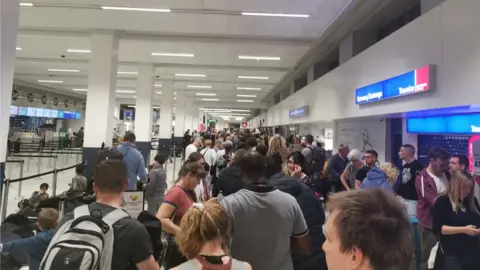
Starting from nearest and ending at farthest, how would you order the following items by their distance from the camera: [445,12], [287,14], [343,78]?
[445,12] < [287,14] < [343,78]

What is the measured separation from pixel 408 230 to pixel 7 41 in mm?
4249

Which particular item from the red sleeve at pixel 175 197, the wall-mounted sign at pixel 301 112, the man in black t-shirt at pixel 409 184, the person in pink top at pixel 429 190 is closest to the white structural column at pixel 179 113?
the wall-mounted sign at pixel 301 112

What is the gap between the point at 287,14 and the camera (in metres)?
6.64

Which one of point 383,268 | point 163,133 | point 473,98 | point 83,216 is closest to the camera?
point 383,268

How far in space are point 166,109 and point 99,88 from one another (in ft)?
28.9

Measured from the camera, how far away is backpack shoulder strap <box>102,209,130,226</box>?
1.57m

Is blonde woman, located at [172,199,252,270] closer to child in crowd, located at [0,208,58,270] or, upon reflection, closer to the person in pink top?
child in crowd, located at [0,208,58,270]

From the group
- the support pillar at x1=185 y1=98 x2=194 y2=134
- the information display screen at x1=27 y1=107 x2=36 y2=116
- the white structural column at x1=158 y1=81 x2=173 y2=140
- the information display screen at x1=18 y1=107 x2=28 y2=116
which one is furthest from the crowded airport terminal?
the support pillar at x1=185 y1=98 x2=194 y2=134

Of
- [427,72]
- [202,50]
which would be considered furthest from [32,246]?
[202,50]

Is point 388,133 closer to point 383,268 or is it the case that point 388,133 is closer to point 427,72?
point 427,72

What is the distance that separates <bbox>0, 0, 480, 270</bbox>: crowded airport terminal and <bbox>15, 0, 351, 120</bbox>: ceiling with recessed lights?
0.20 feet

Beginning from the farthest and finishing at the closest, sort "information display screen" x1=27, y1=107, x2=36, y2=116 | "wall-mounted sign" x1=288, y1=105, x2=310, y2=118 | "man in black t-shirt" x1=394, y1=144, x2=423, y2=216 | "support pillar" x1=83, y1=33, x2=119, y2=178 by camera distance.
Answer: "information display screen" x1=27, y1=107, x2=36, y2=116 → "wall-mounted sign" x1=288, y1=105, x2=310, y2=118 → "support pillar" x1=83, y1=33, x2=119, y2=178 → "man in black t-shirt" x1=394, y1=144, x2=423, y2=216

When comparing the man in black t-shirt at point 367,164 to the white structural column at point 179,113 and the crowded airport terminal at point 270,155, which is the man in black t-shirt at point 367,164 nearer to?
the crowded airport terminal at point 270,155

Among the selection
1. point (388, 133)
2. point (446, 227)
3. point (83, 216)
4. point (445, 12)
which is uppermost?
point (445, 12)
